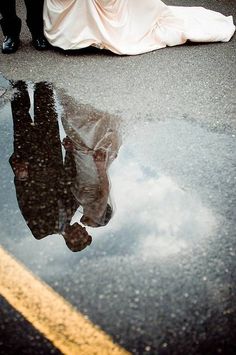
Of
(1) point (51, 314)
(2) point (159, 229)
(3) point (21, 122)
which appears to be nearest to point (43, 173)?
(3) point (21, 122)

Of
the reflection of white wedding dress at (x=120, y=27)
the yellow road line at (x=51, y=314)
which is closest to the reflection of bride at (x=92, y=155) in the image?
the yellow road line at (x=51, y=314)

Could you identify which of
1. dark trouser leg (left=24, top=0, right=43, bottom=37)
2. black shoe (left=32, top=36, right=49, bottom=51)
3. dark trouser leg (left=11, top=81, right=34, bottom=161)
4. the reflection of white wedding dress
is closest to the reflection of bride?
dark trouser leg (left=11, top=81, right=34, bottom=161)

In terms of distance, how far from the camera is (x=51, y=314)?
1734mm

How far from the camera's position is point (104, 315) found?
1.72m

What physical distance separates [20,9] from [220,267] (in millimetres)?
6297

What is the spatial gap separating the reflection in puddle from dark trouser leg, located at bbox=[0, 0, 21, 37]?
1.66 m

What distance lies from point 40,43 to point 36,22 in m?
0.28

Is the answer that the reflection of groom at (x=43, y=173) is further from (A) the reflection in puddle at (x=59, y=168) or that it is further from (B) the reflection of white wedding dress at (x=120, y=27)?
(B) the reflection of white wedding dress at (x=120, y=27)

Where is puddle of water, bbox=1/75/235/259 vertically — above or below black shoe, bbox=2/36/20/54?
above

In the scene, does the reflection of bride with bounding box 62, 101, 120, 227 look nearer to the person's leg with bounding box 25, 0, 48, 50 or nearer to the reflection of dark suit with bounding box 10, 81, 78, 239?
the reflection of dark suit with bounding box 10, 81, 78, 239

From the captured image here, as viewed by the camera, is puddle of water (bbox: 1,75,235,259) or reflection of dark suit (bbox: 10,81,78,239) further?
reflection of dark suit (bbox: 10,81,78,239)

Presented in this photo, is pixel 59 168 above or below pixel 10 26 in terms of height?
below

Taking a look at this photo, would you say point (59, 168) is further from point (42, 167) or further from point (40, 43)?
point (40, 43)

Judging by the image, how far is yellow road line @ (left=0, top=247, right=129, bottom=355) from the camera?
5.26 ft
